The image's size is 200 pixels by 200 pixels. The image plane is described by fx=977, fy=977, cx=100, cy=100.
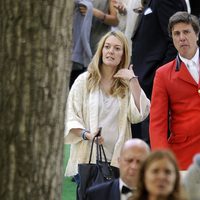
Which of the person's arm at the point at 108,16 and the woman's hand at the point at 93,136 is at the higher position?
the person's arm at the point at 108,16

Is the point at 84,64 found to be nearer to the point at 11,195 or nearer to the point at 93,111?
the point at 93,111

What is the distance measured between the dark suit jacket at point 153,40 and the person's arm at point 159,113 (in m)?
1.97

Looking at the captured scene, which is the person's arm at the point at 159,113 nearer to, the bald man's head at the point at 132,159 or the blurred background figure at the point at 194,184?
the bald man's head at the point at 132,159

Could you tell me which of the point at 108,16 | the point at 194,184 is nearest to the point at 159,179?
the point at 194,184

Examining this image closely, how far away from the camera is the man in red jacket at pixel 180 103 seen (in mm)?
8352

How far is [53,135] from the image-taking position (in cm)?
569

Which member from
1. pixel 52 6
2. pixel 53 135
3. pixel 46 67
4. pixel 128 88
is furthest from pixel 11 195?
pixel 128 88

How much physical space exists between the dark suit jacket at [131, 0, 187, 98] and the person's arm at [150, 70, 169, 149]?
197 cm

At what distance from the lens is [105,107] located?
29.3 ft

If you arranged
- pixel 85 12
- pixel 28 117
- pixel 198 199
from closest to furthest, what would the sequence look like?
pixel 28 117 → pixel 198 199 → pixel 85 12

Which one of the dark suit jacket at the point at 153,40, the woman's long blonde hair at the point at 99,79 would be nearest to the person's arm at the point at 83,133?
the woman's long blonde hair at the point at 99,79

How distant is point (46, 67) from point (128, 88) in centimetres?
352

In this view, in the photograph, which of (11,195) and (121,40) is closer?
(11,195)

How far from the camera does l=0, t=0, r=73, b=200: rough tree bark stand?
5.58 meters
